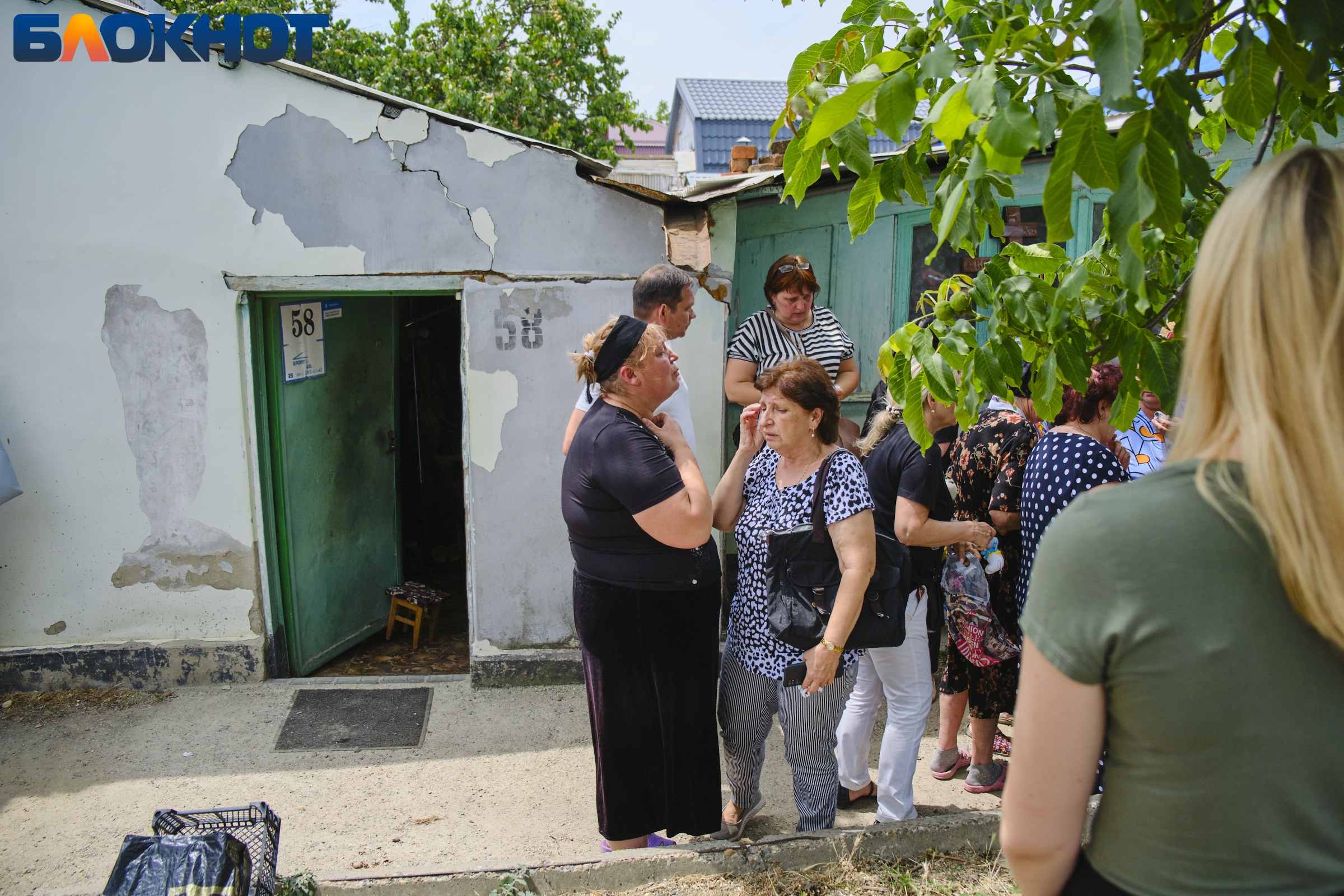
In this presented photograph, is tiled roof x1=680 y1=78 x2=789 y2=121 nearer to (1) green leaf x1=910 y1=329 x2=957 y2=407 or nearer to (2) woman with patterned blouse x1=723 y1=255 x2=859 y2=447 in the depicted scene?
(2) woman with patterned blouse x1=723 y1=255 x2=859 y2=447

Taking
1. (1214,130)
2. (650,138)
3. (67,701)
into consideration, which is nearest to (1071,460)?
(1214,130)

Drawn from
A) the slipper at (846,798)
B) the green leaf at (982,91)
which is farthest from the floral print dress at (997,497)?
the green leaf at (982,91)

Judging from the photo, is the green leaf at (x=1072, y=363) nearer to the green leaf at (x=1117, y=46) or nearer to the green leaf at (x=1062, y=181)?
the green leaf at (x=1062, y=181)

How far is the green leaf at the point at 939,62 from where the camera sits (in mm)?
1541

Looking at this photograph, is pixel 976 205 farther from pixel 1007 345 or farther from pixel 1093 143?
pixel 1093 143

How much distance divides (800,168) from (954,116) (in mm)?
413

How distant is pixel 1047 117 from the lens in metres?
1.55

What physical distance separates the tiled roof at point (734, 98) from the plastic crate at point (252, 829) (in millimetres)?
26046

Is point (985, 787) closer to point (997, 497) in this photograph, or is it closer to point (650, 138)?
point (997, 497)

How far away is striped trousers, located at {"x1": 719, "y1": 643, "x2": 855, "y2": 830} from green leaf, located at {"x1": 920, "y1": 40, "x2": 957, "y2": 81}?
2086 mm

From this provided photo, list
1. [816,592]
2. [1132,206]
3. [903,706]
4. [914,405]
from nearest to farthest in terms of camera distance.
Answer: [1132,206], [914,405], [816,592], [903,706]

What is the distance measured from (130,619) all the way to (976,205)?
4854 mm

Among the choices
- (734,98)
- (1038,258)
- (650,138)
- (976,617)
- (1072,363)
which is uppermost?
(650,138)

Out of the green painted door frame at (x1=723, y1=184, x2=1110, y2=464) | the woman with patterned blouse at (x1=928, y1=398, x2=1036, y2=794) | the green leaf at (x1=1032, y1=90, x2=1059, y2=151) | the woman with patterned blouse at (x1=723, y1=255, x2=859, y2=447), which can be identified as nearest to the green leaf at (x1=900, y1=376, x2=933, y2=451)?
the green leaf at (x1=1032, y1=90, x2=1059, y2=151)
